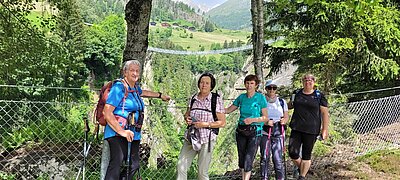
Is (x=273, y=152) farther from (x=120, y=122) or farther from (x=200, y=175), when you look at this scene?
(x=120, y=122)

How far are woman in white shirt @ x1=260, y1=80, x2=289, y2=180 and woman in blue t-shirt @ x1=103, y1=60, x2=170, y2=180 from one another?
1627 mm

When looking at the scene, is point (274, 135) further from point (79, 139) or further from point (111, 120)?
point (79, 139)

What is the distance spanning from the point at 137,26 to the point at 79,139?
7.55 ft

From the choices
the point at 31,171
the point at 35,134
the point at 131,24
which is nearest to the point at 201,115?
the point at 131,24

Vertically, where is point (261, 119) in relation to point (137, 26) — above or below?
below

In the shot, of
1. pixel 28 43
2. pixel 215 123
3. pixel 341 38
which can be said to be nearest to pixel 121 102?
pixel 215 123

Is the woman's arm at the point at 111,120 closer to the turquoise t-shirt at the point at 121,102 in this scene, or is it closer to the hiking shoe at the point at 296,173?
the turquoise t-shirt at the point at 121,102

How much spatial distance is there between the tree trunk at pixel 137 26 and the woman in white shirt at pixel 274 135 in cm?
159

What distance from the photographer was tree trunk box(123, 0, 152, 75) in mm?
4219

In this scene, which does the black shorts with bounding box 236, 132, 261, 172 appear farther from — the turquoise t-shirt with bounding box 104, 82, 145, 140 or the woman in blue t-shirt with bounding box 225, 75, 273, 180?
the turquoise t-shirt with bounding box 104, 82, 145, 140

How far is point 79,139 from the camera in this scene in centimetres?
554

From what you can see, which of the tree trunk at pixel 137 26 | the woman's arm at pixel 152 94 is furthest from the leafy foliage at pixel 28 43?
the woman's arm at pixel 152 94

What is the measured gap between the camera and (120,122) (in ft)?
9.77

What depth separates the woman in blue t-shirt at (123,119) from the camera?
292cm
